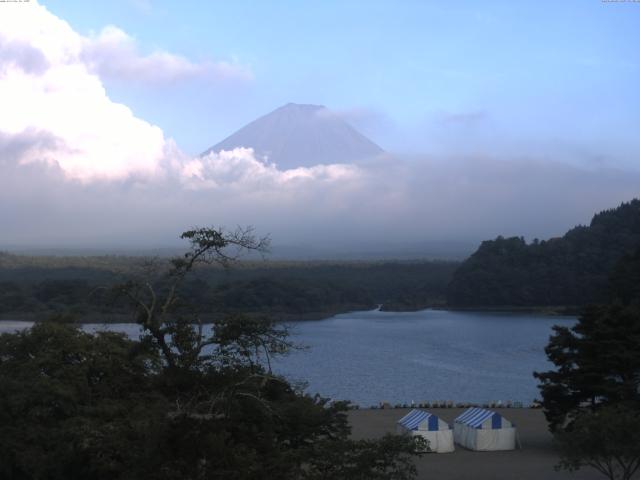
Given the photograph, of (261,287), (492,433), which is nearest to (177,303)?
(492,433)

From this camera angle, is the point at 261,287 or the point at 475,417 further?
the point at 261,287

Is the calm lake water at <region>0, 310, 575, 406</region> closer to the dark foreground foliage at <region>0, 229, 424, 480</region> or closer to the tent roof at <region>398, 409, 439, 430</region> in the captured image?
the tent roof at <region>398, 409, 439, 430</region>

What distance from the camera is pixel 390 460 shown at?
23.7ft

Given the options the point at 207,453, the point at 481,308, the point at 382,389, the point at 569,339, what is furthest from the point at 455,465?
the point at 481,308

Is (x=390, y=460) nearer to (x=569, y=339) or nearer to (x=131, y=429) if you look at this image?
(x=131, y=429)

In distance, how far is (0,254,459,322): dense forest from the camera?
5131 centimetres

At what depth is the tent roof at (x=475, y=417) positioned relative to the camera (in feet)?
49.7


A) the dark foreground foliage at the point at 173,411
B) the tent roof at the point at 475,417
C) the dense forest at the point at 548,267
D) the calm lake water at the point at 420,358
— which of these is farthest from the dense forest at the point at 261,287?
the dark foreground foliage at the point at 173,411

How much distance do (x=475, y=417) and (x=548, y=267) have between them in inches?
2158

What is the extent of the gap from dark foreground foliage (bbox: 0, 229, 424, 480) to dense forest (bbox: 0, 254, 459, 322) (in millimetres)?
23134

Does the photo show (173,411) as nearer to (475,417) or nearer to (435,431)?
(435,431)

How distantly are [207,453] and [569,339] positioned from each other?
34.6 ft

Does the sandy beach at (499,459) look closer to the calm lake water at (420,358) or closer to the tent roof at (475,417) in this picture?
the tent roof at (475,417)

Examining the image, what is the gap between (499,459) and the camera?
1423cm
